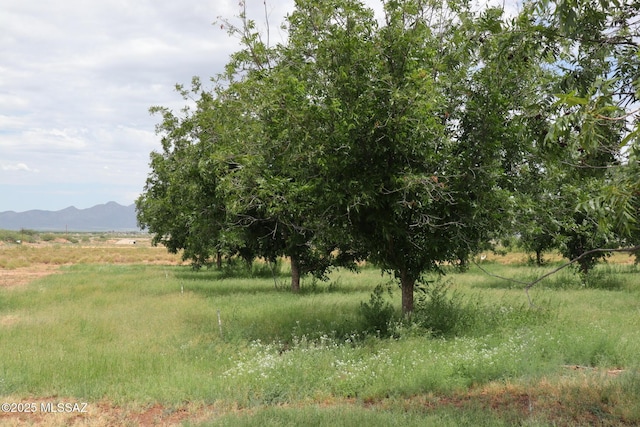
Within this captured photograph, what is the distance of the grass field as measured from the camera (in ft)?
25.4

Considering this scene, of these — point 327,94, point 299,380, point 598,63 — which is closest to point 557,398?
point 299,380

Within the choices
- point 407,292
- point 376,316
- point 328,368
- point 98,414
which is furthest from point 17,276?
point 328,368

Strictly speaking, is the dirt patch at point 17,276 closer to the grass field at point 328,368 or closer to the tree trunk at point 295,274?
the tree trunk at point 295,274

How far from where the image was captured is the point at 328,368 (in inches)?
392

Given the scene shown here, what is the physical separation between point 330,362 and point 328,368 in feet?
1.16

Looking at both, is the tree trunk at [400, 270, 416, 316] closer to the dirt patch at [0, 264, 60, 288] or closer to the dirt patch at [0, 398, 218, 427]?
the dirt patch at [0, 398, 218, 427]

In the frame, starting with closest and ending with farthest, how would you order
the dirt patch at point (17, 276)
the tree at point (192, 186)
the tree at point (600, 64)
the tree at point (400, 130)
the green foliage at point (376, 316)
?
the tree at point (600, 64) → the tree at point (400, 130) → the green foliage at point (376, 316) → the tree at point (192, 186) → the dirt patch at point (17, 276)

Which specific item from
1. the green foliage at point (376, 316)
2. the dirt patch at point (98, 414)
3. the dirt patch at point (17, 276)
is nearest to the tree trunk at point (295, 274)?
the green foliage at point (376, 316)

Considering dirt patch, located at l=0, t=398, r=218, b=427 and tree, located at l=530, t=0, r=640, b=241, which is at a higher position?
tree, located at l=530, t=0, r=640, b=241

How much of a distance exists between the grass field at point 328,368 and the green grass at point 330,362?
0.04 m

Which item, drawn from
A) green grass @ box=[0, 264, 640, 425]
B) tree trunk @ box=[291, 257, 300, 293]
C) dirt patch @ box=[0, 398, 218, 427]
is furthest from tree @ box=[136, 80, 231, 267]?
dirt patch @ box=[0, 398, 218, 427]

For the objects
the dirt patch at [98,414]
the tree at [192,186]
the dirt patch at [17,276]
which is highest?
the tree at [192,186]

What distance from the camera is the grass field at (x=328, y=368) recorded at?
Result: 305 inches

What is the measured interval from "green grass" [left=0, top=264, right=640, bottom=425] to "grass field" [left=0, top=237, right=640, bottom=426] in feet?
0.12
